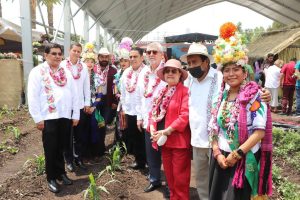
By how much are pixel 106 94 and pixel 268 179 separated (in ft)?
12.9

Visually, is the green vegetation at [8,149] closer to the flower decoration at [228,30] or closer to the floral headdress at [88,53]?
the floral headdress at [88,53]

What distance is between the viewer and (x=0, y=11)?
1609 centimetres

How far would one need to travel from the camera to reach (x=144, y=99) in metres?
4.38

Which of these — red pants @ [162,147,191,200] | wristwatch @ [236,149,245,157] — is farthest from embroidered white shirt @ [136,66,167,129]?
wristwatch @ [236,149,245,157]

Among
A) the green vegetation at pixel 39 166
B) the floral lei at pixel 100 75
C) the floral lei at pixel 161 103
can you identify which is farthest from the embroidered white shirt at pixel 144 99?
the green vegetation at pixel 39 166

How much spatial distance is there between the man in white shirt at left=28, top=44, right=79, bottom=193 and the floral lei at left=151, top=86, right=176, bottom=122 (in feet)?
3.88

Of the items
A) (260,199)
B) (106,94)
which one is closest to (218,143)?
(260,199)

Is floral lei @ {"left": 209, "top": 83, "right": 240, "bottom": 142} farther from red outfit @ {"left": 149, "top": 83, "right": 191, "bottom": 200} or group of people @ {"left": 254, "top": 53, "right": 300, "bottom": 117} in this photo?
group of people @ {"left": 254, "top": 53, "right": 300, "bottom": 117}

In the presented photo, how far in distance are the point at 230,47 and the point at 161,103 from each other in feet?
4.01

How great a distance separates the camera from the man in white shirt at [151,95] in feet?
13.7

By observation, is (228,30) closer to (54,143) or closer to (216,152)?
(216,152)

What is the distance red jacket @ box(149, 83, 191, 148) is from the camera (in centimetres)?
353

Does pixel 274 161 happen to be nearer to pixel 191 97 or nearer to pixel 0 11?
pixel 191 97

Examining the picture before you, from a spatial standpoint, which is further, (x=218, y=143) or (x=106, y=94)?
(x=106, y=94)
